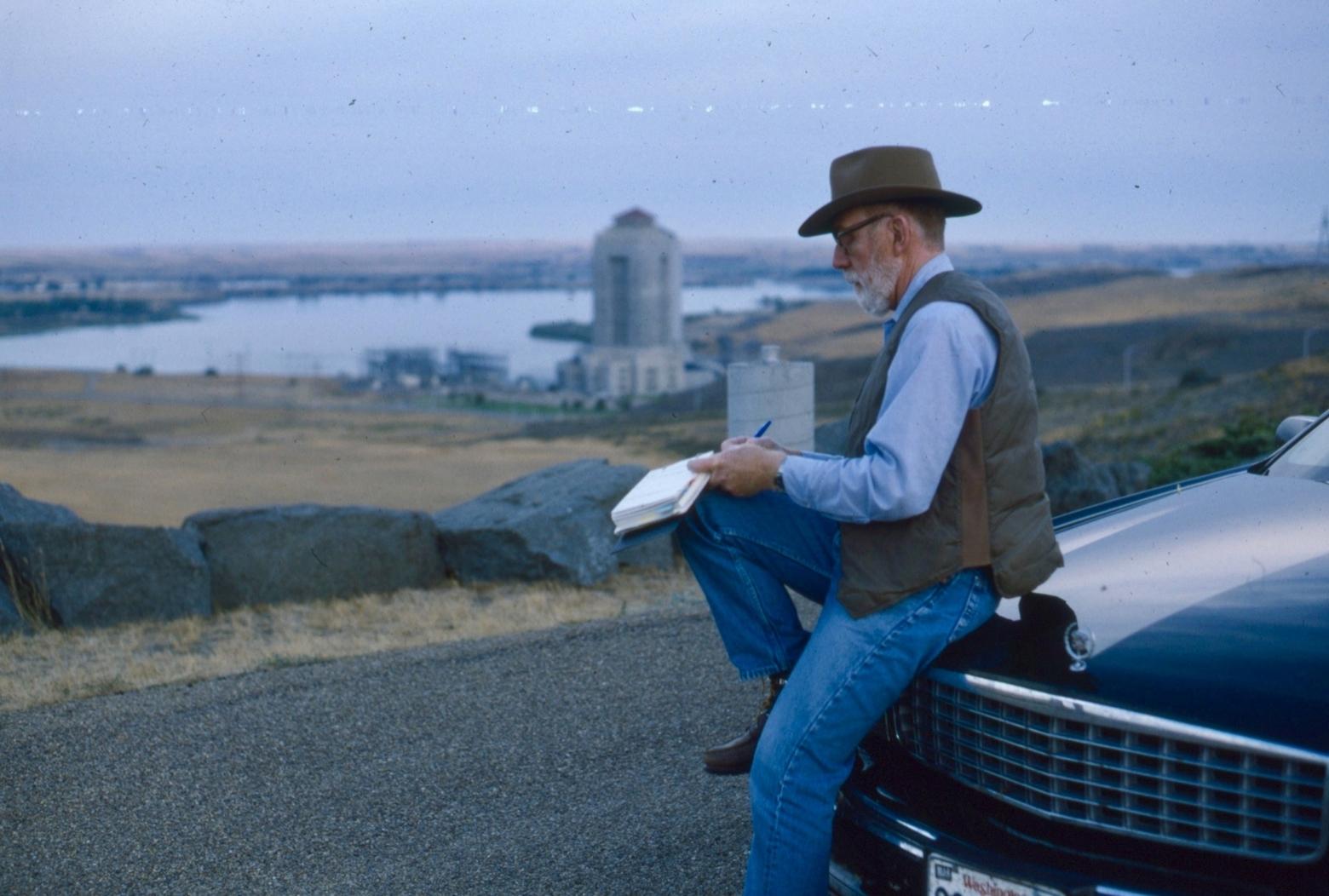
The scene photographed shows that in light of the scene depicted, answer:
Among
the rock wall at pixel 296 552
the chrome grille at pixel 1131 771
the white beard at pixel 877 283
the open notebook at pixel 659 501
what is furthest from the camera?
the rock wall at pixel 296 552

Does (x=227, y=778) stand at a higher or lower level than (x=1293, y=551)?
lower

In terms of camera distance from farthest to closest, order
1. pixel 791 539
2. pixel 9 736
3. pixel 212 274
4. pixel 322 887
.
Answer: pixel 212 274 → pixel 9 736 → pixel 322 887 → pixel 791 539

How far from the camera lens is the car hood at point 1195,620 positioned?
2514 mm

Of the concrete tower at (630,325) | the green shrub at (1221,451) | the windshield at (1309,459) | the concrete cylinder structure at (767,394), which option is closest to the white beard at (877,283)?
the windshield at (1309,459)

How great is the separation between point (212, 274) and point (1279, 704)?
19.1 m

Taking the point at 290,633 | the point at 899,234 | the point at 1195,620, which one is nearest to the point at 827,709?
the point at 1195,620

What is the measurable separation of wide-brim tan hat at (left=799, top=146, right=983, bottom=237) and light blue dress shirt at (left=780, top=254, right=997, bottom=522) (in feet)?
1.06

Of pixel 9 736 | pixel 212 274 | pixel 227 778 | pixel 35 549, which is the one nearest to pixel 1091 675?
pixel 227 778

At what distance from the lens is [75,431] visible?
30.3m

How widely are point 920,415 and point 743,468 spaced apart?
512 mm

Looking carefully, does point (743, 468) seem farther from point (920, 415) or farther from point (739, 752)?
point (739, 752)

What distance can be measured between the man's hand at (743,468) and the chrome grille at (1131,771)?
615mm

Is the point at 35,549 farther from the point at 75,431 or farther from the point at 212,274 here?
the point at 75,431

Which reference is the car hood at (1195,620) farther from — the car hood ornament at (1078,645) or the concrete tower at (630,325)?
the concrete tower at (630,325)
